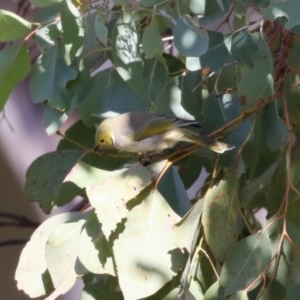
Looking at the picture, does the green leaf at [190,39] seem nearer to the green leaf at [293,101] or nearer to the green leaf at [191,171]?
the green leaf at [293,101]

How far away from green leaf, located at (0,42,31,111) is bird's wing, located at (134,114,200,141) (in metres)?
0.22

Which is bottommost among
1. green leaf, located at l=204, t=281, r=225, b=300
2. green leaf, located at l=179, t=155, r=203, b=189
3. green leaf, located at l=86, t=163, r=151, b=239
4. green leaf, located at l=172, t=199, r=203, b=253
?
green leaf, located at l=179, t=155, r=203, b=189

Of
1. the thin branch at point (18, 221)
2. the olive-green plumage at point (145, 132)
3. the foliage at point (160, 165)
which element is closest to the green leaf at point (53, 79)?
the foliage at point (160, 165)

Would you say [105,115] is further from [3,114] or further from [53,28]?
[3,114]

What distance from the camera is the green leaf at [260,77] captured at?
81cm

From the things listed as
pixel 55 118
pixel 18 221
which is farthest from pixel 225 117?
pixel 18 221

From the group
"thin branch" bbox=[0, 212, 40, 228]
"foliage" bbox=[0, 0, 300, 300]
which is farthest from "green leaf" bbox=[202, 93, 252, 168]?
"thin branch" bbox=[0, 212, 40, 228]

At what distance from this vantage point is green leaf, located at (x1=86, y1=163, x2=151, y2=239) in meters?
0.75

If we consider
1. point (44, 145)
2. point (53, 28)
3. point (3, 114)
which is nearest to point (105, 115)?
point (53, 28)

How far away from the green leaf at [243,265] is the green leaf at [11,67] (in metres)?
0.45

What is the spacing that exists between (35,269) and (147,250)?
0.81 feet

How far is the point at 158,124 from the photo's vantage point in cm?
99

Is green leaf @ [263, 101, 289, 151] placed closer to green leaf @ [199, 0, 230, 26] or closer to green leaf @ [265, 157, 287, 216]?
green leaf @ [265, 157, 287, 216]

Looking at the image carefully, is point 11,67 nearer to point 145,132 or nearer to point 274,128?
point 145,132
